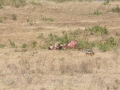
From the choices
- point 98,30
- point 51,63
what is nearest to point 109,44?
point 98,30

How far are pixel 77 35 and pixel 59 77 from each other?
Answer: 5.85 metres

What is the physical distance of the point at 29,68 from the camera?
7789 mm

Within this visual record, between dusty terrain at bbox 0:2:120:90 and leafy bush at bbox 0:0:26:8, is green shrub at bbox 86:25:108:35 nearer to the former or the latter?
dusty terrain at bbox 0:2:120:90

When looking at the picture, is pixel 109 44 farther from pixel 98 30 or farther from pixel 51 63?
pixel 51 63

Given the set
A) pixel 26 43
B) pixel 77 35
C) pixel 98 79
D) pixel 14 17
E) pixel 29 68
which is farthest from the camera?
pixel 14 17

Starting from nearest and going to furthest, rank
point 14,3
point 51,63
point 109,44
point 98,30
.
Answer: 1. point 51,63
2. point 109,44
3. point 98,30
4. point 14,3

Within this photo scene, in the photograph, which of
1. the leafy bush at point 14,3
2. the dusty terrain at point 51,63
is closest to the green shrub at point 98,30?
the dusty terrain at point 51,63

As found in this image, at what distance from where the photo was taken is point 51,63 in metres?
8.18

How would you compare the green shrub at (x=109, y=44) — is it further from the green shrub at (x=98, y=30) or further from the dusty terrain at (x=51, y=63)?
the green shrub at (x=98, y=30)

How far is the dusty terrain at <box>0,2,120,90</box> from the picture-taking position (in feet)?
21.1

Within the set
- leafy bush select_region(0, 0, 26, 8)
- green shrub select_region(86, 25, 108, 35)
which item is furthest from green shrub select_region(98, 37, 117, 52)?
leafy bush select_region(0, 0, 26, 8)

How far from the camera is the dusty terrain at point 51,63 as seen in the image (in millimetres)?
6438

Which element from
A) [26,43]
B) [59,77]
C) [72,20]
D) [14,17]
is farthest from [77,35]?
[59,77]

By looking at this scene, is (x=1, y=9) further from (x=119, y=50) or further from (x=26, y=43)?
(x=119, y=50)
